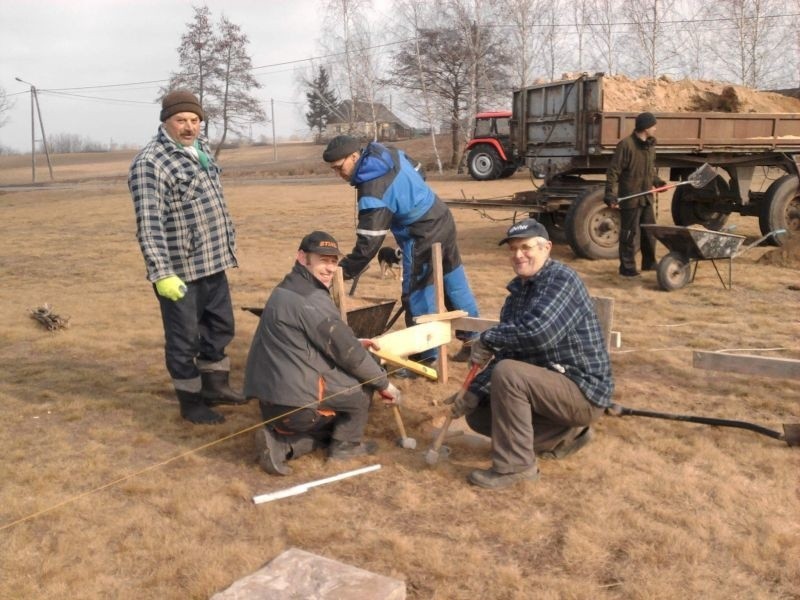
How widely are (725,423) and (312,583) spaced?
2536 mm

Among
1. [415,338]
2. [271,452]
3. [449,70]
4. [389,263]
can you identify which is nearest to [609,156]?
[389,263]

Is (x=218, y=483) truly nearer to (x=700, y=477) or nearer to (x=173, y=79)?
(x=700, y=477)

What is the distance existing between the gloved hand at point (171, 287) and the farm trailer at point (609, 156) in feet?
19.8

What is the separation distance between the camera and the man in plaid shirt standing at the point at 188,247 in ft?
14.2

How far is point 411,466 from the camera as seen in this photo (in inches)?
158

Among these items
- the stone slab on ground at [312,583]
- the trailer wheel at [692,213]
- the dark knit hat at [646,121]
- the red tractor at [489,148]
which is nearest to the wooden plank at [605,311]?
the stone slab on ground at [312,583]

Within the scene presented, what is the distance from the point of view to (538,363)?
384cm

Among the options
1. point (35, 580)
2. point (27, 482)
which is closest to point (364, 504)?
point (35, 580)

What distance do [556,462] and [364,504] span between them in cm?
102

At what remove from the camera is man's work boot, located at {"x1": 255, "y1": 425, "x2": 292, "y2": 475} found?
3920 mm

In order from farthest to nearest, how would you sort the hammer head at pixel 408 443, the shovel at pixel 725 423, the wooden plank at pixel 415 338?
the wooden plank at pixel 415 338, the hammer head at pixel 408 443, the shovel at pixel 725 423

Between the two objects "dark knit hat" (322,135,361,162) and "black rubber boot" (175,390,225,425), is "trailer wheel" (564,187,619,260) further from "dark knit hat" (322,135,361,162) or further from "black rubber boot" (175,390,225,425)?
"black rubber boot" (175,390,225,425)

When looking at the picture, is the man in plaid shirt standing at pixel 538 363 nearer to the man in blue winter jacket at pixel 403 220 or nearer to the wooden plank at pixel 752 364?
the wooden plank at pixel 752 364

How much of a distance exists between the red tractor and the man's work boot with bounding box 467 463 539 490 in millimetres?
20933
